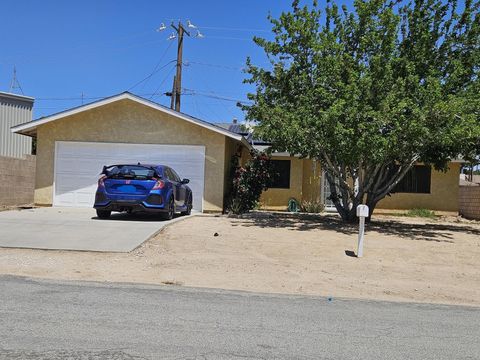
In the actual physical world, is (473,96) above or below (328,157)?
above

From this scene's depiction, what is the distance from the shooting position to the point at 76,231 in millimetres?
11742

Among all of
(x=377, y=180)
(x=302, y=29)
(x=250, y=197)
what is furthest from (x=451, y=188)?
(x=302, y=29)

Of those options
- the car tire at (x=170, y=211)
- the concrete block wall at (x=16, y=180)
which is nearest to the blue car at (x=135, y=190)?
the car tire at (x=170, y=211)

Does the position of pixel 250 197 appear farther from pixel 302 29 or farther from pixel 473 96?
pixel 473 96

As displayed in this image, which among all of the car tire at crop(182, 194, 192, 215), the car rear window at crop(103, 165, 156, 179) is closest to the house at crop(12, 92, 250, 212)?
the car tire at crop(182, 194, 192, 215)

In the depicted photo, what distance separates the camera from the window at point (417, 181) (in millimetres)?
22391

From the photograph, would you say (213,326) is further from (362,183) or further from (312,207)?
(312,207)

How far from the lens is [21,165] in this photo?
20.1 m

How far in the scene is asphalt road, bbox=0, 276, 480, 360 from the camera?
4828mm

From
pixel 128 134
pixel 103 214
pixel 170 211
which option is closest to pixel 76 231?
pixel 103 214

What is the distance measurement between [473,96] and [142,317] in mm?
10497

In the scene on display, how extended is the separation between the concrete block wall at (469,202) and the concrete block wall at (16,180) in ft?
58.3

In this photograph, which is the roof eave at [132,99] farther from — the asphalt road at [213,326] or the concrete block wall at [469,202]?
the concrete block wall at [469,202]

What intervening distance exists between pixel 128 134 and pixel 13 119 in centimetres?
846
